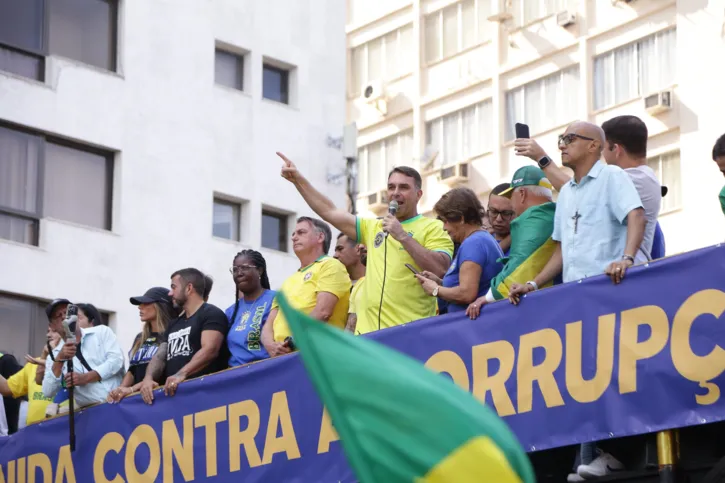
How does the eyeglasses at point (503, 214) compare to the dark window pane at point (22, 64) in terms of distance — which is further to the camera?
the dark window pane at point (22, 64)

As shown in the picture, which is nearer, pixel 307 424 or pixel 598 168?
pixel 598 168

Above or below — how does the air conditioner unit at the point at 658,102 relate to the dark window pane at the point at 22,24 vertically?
above

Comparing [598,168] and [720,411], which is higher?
[598,168]

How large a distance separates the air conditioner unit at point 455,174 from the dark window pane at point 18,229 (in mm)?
16476

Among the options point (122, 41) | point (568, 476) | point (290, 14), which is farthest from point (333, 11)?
point (568, 476)

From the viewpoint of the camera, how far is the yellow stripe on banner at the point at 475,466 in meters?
5.11

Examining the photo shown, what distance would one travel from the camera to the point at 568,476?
28.5 ft

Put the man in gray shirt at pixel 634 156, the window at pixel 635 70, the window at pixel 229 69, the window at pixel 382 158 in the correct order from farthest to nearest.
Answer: the window at pixel 382 158 < the window at pixel 635 70 < the window at pixel 229 69 < the man in gray shirt at pixel 634 156

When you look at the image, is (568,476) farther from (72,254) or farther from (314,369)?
(72,254)

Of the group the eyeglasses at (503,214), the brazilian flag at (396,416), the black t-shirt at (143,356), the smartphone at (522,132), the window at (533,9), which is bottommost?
the brazilian flag at (396,416)

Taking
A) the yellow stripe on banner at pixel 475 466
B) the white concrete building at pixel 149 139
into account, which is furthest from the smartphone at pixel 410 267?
the white concrete building at pixel 149 139

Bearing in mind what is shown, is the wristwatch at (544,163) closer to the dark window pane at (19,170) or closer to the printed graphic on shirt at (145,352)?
the printed graphic on shirt at (145,352)

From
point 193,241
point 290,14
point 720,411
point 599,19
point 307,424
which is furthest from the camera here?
point 599,19

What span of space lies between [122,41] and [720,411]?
17.3 m
